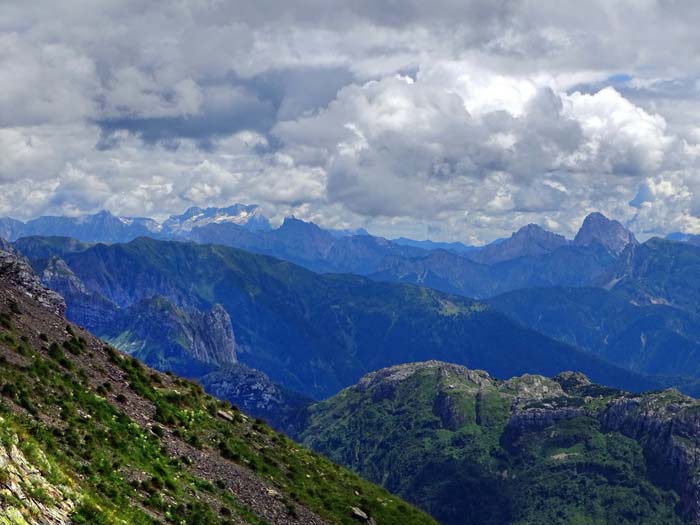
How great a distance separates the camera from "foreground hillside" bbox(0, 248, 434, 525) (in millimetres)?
47250

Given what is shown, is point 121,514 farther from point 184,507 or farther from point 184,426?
point 184,426

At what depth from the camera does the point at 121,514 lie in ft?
171

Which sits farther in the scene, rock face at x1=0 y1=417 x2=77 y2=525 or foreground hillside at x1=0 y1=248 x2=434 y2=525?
foreground hillside at x1=0 y1=248 x2=434 y2=525

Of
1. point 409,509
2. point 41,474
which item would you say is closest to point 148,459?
point 41,474

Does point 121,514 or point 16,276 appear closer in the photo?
point 121,514

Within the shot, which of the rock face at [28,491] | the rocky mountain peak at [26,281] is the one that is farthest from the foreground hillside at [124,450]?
the rocky mountain peak at [26,281]

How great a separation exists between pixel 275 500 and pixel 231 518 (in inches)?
471

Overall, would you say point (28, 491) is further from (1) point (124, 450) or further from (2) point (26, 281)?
(2) point (26, 281)

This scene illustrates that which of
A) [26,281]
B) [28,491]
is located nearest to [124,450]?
[28,491]

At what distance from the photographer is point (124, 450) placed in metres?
66.3

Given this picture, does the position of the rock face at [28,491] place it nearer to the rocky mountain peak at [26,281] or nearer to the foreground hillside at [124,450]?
the foreground hillside at [124,450]

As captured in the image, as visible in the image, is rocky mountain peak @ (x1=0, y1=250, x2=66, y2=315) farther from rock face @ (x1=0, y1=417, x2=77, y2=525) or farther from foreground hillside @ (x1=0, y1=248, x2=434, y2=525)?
rock face @ (x1=0, y1=417, x2=77, y2=525)

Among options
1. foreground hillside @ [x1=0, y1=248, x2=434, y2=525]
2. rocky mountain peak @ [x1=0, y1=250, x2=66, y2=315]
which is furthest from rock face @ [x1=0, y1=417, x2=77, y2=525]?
rocky mountain peak @ [x1=0, y1=250, x2=66, y2=315]

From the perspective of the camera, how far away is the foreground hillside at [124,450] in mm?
47250
